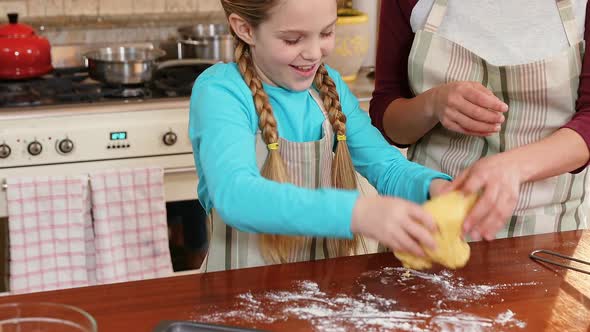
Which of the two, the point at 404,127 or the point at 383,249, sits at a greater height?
the point at 404,127

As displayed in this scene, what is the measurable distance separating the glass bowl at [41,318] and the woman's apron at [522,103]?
2.98ft

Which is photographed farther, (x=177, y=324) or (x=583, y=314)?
(x=583, y=314)

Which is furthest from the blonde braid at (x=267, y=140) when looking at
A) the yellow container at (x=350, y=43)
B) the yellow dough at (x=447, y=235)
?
the yellow container at (x=350, y=43)

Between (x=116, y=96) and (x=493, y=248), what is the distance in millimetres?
1404

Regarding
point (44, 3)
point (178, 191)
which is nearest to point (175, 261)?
point (178, 191)

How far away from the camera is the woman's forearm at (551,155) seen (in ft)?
4.38

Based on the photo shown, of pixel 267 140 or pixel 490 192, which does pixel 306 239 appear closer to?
pixel 267 140

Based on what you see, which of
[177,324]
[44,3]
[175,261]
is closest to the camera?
[177,324]

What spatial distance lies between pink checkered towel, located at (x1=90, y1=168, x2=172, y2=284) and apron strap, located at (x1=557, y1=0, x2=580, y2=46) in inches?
50.6

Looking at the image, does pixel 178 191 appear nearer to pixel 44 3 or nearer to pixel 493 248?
pixel 44 3

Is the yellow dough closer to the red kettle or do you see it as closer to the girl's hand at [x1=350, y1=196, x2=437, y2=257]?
the girl's hand at [x1=350, y1=196, x2=437, y2=257]

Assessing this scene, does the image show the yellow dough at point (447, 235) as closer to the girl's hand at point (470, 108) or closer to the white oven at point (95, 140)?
the girl's hand at point (470, 108)

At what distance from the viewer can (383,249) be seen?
1.64m

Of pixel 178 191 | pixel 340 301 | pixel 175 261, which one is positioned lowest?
pixel 175 261
